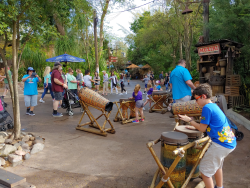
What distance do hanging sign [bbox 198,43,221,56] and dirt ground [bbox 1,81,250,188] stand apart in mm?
4758

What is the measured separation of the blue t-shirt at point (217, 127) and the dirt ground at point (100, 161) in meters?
0.94

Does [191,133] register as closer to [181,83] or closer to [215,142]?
[215,142]

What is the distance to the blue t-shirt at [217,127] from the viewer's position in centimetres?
260

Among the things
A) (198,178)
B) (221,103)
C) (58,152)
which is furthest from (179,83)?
(58,152)

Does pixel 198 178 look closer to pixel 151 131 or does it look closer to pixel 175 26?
pixel 151 131

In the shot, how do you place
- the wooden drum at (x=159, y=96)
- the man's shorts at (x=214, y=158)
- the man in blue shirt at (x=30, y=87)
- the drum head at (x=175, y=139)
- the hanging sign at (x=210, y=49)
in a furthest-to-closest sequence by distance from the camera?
1. the hanging sign at (x=210, y=49)
2. the wooden drum at (x=159, y=96)
3. the man in blue shirt at (x=30, y=87)
4. the drum head at (x=175, y=139)
5. the man's shorts at (x=214, y=158)

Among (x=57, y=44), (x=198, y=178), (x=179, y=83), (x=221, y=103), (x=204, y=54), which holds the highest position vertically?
(x=57, y=44)

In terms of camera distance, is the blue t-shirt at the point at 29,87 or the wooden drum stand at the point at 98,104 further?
the blue t-shirt at the point at 29,87

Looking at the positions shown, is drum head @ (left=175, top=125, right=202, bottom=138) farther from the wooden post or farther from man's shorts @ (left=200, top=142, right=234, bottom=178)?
the wooden post

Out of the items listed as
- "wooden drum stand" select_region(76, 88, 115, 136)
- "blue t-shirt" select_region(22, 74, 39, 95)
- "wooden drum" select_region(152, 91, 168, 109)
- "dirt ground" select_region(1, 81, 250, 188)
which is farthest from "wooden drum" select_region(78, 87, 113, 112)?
"wooden drum" select_region(152, 91, 168, 109)

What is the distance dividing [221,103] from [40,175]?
Answer: 381 centimetres

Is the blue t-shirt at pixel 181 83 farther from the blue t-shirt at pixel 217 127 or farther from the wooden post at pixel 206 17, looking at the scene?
the wooden post at pixel 206 17

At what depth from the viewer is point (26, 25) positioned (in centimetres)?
525

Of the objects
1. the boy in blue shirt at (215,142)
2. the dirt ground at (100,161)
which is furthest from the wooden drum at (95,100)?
the boy in blue shirt at (215,142)
